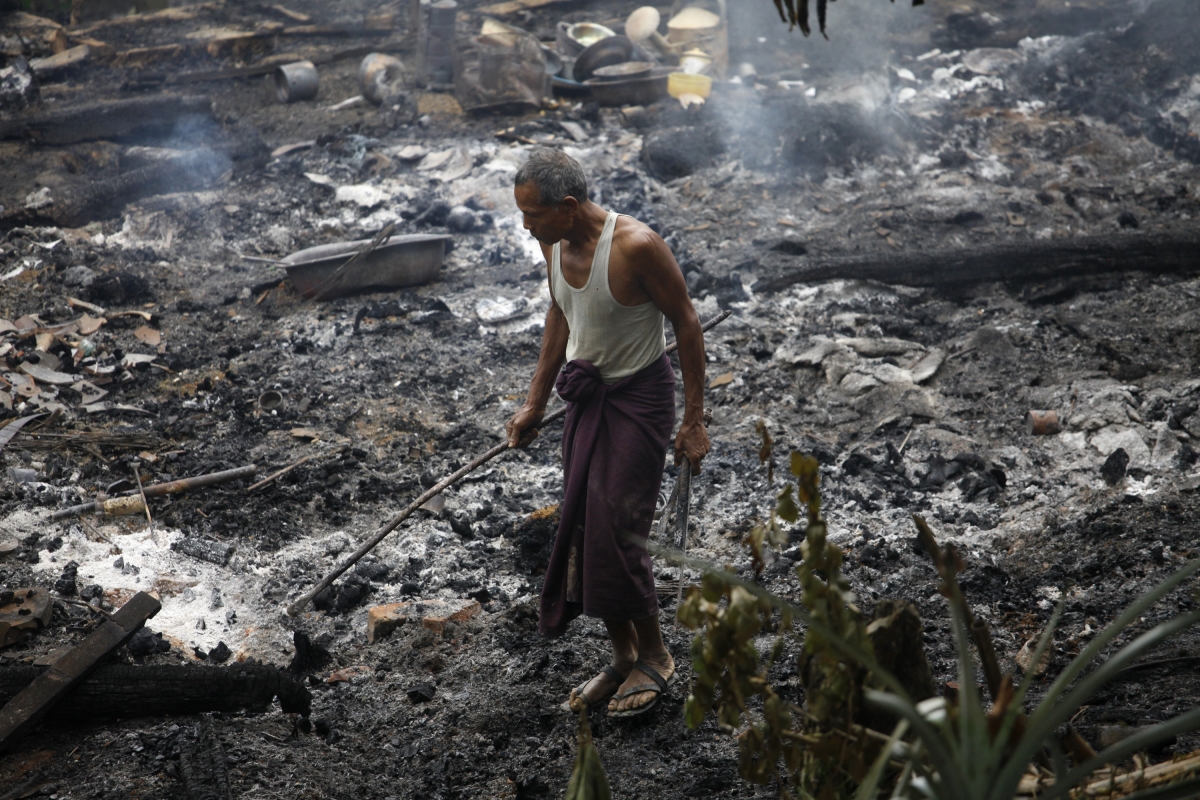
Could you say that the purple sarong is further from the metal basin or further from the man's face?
the metal basin

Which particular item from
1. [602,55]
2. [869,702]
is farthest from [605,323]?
[602,55]

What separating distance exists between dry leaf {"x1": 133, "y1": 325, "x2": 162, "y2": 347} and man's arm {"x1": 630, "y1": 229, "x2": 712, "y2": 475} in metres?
5.37

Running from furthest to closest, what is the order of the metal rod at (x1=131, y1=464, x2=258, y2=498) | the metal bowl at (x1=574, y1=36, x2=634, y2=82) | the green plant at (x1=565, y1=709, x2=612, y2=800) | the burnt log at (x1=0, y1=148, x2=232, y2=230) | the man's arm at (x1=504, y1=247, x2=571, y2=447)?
the metal bowl at (x1=574, y1=36, x2=634, y2=82) < the burnt log at (x1=0, y1=148, x2=232, y2=230) < the metal rod at (x1=131, y1=464, x2=258, y2=498) < the man's arm at (x1=504, y1=247, x2=571, y2=447) < the green plant at (x1=565, y1=709, x2=612, y2=800)

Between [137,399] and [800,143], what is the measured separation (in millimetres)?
7244

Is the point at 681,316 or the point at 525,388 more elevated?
the point at 681,316

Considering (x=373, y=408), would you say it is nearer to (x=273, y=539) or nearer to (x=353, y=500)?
(x=353, y=500)

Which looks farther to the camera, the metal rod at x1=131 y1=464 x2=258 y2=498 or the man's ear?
the metal rod at x1=131 y1=464 x2=258 y2=498

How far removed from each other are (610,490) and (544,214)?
1023mm

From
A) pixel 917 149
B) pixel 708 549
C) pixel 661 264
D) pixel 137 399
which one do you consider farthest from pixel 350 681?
pixel 917 149

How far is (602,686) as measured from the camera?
3367 millimetres

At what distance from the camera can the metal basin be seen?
725 cm

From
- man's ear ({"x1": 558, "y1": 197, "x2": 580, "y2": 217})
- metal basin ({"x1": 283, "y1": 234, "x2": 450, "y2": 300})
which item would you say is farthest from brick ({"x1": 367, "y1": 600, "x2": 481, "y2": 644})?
metal basin ({"x1": 283, "y1": 234, "x2": 450, "y2": 300})

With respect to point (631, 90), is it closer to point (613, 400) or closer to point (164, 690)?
point (613, 400)

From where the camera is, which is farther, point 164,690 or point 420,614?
point 420,614
